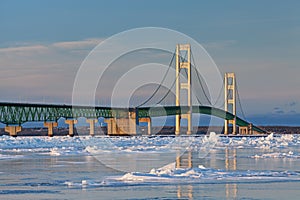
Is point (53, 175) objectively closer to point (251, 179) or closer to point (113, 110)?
point (251, 179)

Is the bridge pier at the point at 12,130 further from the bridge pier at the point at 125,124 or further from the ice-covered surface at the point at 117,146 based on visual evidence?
the ice-covered surface at the point at 117,146

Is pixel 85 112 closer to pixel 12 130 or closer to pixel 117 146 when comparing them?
pixel 12 130

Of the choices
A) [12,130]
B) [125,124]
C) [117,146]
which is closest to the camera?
[117,146]

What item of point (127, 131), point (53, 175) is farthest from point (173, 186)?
point (127, 131)

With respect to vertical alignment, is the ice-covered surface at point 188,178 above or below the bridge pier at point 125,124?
below

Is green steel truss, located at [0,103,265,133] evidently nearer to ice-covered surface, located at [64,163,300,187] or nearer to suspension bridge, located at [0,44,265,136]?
suspension bridge, located at [0,44,265,136]

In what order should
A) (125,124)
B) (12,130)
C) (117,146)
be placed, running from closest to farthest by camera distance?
(117,146)
(12,130)
(125,124)

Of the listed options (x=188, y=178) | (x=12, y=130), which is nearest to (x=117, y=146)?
(x=188, y=178)

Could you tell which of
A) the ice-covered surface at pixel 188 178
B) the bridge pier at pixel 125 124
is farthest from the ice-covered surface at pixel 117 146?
the bridge pier at pixel 125 124
